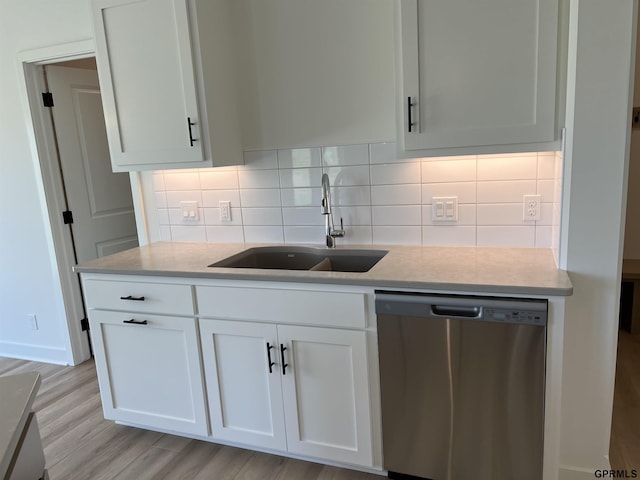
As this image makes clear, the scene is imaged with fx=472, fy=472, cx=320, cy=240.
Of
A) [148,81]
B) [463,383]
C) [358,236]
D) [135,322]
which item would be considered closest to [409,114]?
[358,236]

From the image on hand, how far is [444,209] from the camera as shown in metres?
2.29

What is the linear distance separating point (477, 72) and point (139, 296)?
1.79m

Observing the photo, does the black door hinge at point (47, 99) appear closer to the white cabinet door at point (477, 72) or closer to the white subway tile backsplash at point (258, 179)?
the white subway tile backsplash at point (258, 179)

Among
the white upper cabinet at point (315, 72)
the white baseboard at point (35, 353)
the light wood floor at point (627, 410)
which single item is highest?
the white upper cabinet at point (315, 72)

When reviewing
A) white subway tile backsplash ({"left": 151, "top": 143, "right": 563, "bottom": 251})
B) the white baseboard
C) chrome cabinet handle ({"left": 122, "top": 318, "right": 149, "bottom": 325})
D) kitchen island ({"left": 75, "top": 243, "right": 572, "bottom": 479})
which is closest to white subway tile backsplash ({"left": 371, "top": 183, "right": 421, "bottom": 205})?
white subway tile backsplash ({"left": 151, "top": 143, "right": 563, "bottom": 251})

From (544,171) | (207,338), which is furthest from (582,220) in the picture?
(207,338)

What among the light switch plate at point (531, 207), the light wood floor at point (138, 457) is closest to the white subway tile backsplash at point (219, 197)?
the light wood floor at point (138, 457)

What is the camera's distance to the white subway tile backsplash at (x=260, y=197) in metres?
2.60

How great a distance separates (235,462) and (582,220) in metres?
1.83

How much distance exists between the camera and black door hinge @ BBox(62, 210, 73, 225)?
10.8ft

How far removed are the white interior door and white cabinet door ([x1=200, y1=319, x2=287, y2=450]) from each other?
1.80m

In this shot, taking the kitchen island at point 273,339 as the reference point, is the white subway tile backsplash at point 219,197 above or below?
above

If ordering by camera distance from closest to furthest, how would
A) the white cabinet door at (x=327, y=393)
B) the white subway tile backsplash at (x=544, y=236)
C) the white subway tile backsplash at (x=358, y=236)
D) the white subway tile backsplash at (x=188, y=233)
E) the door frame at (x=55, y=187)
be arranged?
the white cabinet door at (x=327, y=393) → the white subway tile backsplash at (x=544, y=236) → the white subway tile backsplash at (x=358, y=236) → the white subway tile backsplash at (x=188, y=233) → the door frame at (x=55, y=187)

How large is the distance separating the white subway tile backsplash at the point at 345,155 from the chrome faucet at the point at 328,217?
0.11 m
